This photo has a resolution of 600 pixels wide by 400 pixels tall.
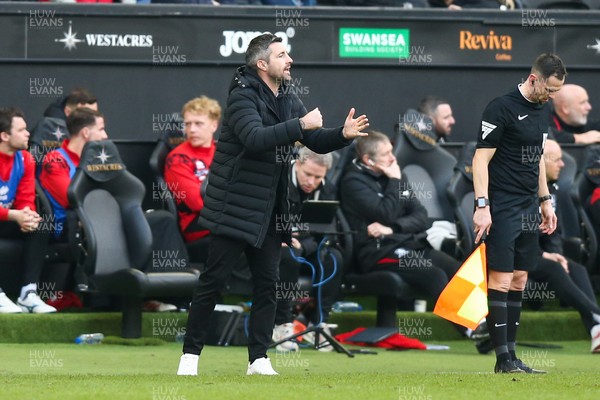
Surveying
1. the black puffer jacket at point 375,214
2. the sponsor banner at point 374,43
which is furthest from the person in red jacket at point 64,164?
the sponsor banner at point 374,43

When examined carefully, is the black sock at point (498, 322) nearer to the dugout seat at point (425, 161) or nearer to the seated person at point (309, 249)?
the seated person at point (309, 249)

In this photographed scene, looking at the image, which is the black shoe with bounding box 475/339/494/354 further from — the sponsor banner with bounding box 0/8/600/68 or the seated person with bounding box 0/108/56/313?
the sponsor banner with bounding box 0/8/600/68

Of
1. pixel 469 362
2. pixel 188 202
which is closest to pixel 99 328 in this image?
pixel 188 202

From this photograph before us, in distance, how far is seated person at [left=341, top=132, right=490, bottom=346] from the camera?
11500 mm

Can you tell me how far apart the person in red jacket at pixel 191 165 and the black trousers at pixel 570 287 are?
3002 millimetres

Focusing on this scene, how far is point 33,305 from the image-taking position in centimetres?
1080

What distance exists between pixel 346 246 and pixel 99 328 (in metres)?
2.26

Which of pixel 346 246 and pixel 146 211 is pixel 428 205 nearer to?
pixel 346 246

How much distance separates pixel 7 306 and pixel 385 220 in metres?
3.30

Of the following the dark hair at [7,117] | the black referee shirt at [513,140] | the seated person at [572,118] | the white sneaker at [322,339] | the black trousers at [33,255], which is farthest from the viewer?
the seated person at [572,118]

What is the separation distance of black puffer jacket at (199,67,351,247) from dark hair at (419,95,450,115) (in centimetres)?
501

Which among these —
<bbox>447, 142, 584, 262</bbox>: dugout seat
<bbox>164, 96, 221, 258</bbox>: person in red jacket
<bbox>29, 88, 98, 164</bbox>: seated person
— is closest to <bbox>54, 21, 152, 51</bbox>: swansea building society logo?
<bbox>29, 88, 98, 164</bbox>: seated person

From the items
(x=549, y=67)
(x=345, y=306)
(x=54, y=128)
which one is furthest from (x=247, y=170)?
(x=345, y=306)

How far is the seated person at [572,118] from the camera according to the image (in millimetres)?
13359
